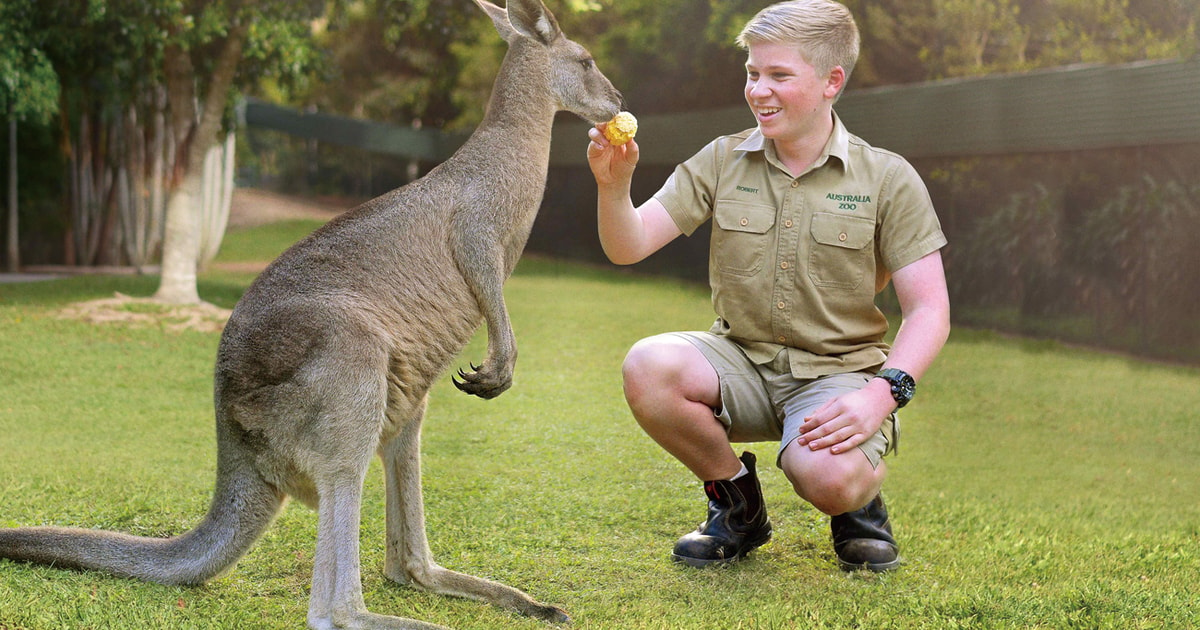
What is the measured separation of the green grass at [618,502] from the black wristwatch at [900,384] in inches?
18.5

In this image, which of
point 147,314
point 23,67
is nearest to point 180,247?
point 147,314

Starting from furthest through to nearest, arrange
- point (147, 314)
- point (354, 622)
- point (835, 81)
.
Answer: point (147, 314) < point (835, 81) < point (354, 622)

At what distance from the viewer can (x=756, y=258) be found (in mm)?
2719

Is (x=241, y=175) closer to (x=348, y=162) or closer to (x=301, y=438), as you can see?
(x=348, y=162)

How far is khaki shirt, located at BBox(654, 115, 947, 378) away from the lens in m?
2.65

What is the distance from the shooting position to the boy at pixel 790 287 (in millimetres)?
2521

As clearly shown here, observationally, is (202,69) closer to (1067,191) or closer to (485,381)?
(1067,191)

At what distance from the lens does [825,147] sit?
2.70 metres

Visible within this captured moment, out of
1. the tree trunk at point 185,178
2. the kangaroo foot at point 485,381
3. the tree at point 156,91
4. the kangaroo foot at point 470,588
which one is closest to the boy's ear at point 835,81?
the kangaroo foot at point 485,381

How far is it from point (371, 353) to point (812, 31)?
1255mm

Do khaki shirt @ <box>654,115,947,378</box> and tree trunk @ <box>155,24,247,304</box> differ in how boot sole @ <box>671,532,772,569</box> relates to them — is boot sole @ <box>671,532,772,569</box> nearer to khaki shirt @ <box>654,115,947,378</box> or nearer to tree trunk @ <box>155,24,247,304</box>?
khaki shirt @ <box>654,115,947,378</box>

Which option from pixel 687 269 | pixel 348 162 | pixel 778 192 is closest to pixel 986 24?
pixel 687 269

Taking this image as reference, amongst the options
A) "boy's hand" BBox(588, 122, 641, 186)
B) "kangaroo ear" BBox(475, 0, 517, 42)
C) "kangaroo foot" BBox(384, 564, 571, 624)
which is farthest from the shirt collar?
"kangaroo foot" BBox(384, 564, 571, 624)

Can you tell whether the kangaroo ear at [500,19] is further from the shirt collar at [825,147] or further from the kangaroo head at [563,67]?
the shirt collar at [825,147]
